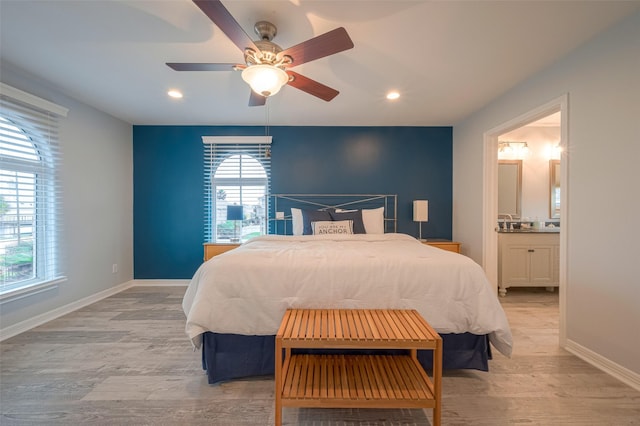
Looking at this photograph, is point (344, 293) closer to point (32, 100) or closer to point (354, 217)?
point (354, 217)

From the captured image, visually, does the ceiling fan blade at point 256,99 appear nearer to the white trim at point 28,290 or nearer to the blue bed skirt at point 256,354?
the blue bed skirt at point 256,354

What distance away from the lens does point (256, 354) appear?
5.64 feet

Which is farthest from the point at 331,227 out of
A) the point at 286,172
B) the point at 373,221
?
the point at 286,172

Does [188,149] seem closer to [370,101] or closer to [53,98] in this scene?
[53,98]

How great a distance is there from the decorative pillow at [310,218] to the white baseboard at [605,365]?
251 cm

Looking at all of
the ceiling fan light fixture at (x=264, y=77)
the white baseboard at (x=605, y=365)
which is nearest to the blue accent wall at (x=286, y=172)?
the white baseboard at (x=605, y=365)

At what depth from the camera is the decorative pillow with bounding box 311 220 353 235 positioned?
3.21 m

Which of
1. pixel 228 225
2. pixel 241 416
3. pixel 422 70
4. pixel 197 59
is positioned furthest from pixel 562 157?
pixel 228 225

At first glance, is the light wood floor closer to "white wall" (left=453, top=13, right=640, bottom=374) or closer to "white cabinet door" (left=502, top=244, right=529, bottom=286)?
"white wall" (left=453, top=13, right=640, bottom=374)

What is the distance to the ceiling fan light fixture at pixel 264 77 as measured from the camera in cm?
165

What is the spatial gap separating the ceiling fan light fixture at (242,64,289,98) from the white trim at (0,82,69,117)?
7.63 ft

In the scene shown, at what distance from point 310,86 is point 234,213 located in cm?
220

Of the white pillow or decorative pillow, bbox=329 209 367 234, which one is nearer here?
decorative pillow, bbox=329 209 367 234

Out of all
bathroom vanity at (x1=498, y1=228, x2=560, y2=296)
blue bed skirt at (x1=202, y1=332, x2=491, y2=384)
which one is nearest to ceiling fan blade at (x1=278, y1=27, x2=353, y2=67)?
blue bed skirt at (x1=202, y1=332, x2=491, y2=384)
